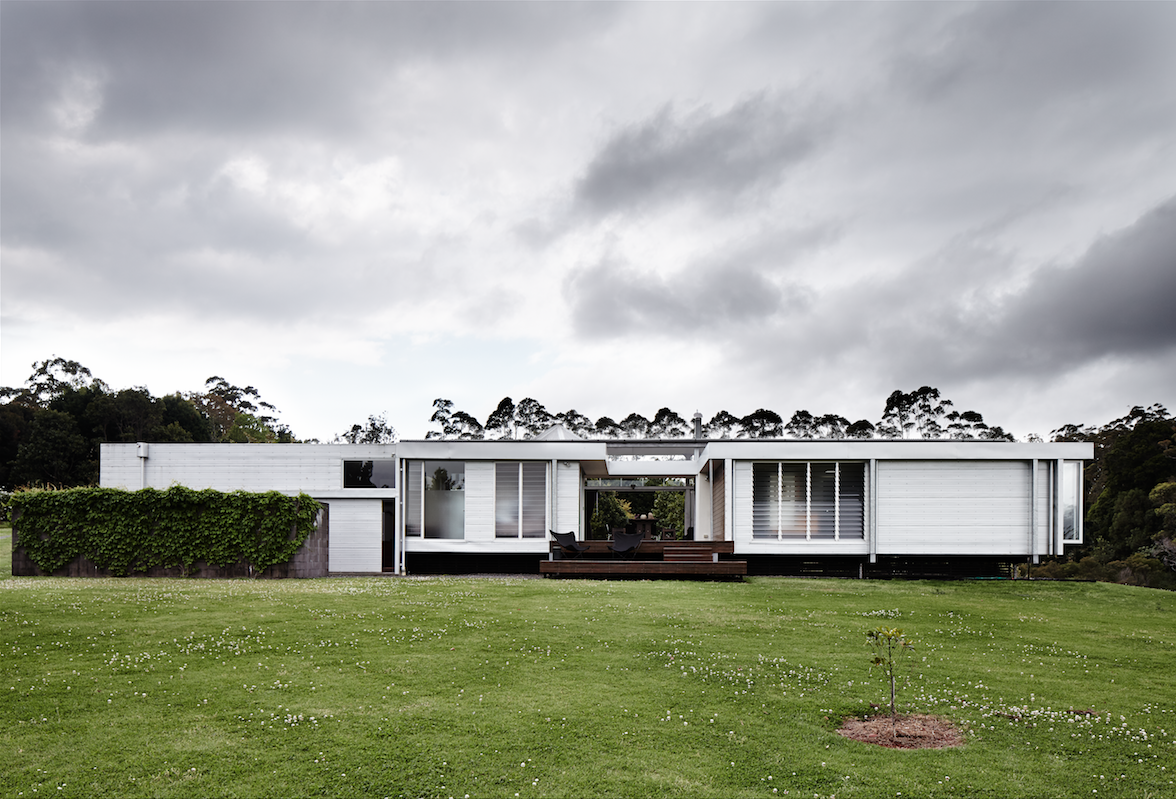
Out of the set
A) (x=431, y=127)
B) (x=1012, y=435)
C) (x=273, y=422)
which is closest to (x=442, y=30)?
(x=431, y=127)

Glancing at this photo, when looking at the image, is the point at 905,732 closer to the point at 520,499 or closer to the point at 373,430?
the point at 520,499

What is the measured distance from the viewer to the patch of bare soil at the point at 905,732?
17.4 feet

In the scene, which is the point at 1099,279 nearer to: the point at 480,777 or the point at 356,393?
the point at 480,777

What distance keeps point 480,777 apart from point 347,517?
17.3 metres

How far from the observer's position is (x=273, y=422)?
70.6 m

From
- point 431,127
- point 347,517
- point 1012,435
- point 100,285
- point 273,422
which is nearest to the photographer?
point 347,517

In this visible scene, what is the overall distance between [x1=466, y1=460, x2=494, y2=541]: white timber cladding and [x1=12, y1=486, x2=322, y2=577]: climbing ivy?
459 cm

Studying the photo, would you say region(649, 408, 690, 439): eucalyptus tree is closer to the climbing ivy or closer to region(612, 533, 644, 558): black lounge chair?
region(612, 533, 644, 558): black lounge chair

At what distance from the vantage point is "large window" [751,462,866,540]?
738 inches

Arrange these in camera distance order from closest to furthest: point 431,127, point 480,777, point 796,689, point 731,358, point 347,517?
point 480,777, point 796,689, point 347,517, point 431,127, point 731,358

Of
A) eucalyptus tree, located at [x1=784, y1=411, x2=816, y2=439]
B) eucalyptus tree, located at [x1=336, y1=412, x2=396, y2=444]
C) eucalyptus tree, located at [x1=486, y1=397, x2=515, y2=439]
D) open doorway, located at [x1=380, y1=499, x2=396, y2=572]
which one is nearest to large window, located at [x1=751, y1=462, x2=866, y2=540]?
open doorway, located at [x1=380, y1=499, x2=396, y2=572]

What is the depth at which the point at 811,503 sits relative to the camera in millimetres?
18812

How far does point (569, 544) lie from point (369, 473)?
6981 millimetres

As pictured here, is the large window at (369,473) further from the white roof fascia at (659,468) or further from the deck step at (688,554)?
the deck step at (688,554)
